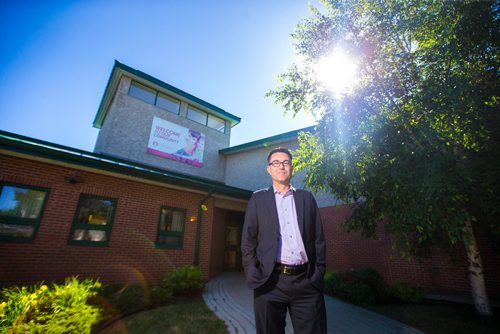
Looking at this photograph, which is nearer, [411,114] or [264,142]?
[411,114]

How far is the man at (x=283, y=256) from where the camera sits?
7.19 ft

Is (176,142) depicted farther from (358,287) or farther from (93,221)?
(358,287)

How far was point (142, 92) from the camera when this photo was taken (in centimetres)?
1552

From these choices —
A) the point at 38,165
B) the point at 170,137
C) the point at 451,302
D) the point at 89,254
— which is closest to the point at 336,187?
the point at 451,302

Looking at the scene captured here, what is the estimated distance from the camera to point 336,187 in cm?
659

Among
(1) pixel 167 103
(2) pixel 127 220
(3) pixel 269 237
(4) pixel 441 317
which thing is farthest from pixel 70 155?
(4) pixel 441 317

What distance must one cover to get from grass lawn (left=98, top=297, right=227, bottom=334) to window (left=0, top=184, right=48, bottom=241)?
399 cm

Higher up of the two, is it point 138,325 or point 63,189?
point 63,189

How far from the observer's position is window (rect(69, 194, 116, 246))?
7.45 meters

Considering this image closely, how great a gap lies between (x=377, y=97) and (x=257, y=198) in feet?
16.4

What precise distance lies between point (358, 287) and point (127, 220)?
8.02 m

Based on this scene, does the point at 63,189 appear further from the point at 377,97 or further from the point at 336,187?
the point at 377,97

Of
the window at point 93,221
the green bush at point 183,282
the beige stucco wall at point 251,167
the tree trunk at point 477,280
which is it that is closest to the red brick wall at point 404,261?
the tree trunk at point 477,280

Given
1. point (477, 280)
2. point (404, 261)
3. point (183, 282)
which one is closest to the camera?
point (477, 280)
